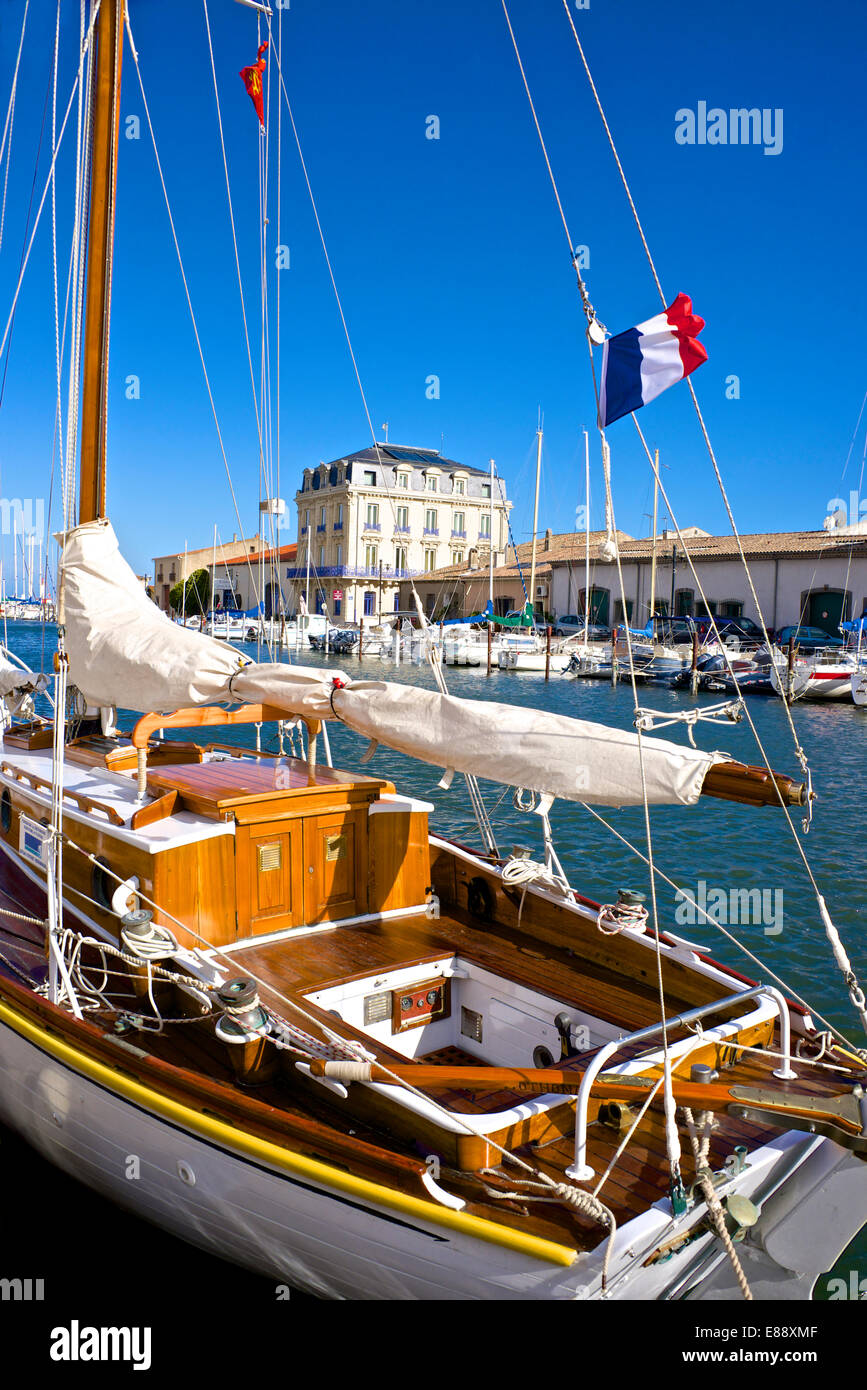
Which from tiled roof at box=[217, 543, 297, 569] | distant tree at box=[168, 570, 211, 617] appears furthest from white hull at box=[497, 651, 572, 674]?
distant tree at box=[168, 570, 211, 617]

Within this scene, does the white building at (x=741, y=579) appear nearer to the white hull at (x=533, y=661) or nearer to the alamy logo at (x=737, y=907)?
the white hull at (x=533, y=661)

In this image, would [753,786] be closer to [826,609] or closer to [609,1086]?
[609,1086]

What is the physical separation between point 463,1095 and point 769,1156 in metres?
1.88

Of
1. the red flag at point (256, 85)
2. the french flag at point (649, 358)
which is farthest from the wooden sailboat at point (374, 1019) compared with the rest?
the red flag at point (256, 85)

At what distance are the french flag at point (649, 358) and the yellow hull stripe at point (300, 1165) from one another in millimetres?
4678

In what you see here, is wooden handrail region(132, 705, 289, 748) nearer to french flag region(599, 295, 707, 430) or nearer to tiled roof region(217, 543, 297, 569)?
french flag region(599, 295, 707, 430)

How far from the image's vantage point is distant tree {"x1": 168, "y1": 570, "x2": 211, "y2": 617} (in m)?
83.8

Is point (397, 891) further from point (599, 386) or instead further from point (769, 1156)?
point (599, 386)

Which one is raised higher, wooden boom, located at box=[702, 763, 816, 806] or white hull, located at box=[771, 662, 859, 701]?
wooden boom, located at box=[702, 763, 816, 806]

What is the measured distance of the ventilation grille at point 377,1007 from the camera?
634cm

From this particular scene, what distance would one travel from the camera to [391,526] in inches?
2879

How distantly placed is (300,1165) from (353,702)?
9.43 ft

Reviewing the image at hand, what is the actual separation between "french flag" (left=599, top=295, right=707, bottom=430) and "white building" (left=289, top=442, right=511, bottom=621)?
65.3m
